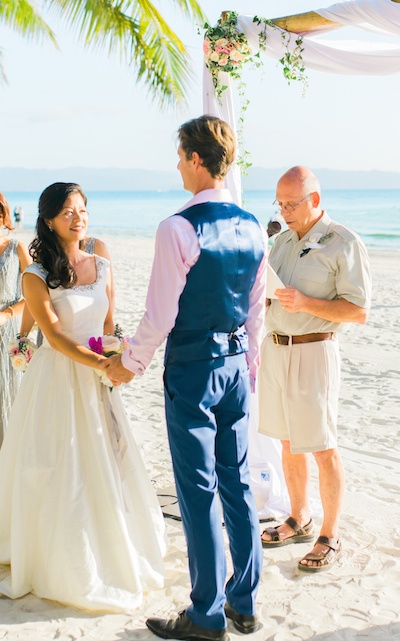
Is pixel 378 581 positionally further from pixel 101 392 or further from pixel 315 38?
pixel 315 38

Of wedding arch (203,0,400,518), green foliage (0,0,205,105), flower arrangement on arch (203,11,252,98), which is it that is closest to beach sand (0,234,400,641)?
wedding arch (203,0,400,518)

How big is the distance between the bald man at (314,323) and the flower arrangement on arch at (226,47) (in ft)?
3.54

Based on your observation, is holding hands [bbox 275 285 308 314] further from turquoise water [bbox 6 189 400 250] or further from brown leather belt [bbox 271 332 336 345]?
turquoise water [bbox 6 189 400 250]

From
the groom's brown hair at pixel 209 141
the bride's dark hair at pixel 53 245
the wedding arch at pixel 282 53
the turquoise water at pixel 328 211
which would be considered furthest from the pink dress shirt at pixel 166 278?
the turquoise water at pixel 328 211

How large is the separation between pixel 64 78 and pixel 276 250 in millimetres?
68740

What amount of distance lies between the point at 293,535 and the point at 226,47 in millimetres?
2972

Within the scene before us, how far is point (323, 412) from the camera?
9.64 ft

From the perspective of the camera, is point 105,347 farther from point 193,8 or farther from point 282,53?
point 193,8

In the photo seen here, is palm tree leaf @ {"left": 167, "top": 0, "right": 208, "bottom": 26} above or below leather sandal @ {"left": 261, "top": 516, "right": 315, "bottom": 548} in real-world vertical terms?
above

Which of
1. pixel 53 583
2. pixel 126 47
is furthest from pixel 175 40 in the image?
pixel 53 583

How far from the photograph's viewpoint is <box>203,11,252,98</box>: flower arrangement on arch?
3469 mm

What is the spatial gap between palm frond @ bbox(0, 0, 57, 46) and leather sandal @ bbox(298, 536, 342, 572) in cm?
1012

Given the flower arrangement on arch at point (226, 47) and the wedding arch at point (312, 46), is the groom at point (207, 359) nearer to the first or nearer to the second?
the wedding arch at point (312, 46)

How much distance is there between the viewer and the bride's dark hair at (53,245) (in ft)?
8.63
